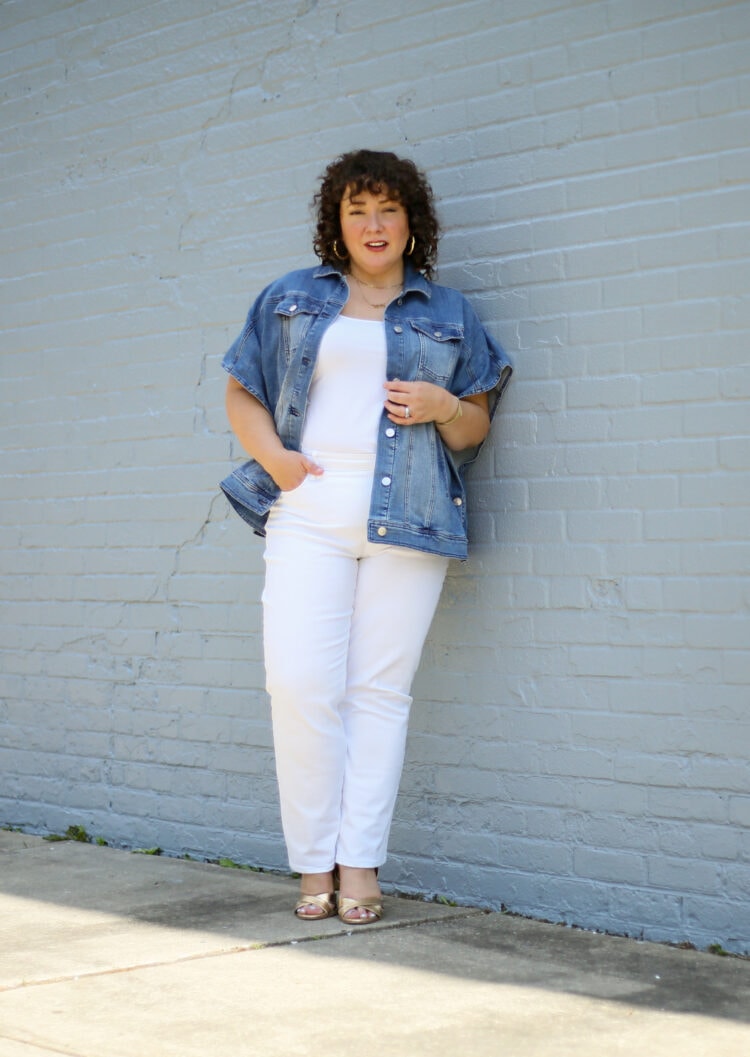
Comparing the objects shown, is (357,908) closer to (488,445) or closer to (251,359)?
(488,445)

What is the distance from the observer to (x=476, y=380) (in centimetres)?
362

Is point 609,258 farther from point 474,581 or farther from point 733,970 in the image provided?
point 733,970

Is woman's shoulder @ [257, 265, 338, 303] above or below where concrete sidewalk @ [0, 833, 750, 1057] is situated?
above

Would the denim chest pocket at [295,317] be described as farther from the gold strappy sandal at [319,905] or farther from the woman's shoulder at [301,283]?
the gold strappy sandal at [319,905]

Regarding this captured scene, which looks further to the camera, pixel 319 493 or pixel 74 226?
pixel 74 226

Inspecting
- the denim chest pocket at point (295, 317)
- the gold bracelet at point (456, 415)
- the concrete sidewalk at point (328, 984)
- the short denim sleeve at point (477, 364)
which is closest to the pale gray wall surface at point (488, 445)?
the short denim sleeve at point (477, 364)

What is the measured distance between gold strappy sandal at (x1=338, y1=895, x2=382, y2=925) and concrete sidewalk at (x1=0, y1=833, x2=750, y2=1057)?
29 millimetres

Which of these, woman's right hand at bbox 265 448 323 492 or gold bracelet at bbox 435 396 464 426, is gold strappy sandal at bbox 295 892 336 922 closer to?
woman's right hand at bbox 265 448 323 492

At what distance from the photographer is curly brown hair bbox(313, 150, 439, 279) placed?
11.8ft

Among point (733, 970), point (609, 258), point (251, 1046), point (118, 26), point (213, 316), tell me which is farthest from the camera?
point (118, 26)

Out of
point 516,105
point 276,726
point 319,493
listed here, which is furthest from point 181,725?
point 516,105

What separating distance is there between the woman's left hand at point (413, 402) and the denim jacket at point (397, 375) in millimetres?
46

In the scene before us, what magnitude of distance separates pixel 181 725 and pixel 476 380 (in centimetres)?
164

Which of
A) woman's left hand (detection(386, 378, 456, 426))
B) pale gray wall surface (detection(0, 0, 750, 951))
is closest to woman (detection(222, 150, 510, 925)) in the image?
woman's left hand (detection(386, 378, 456, 426))
